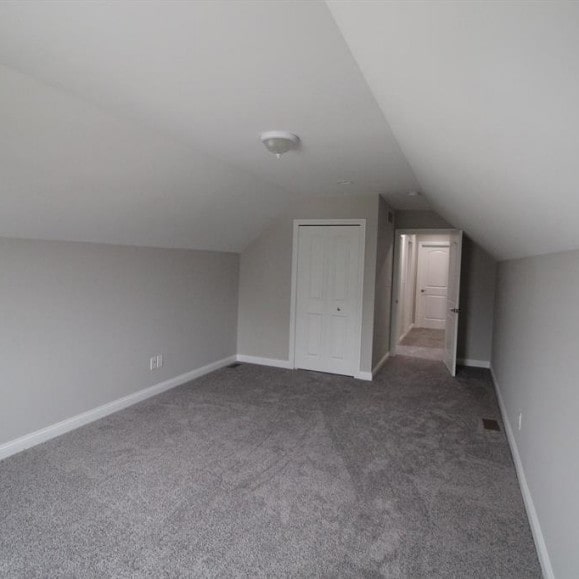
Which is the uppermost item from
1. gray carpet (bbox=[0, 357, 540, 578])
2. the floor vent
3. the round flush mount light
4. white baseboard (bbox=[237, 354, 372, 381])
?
the round flush mount light

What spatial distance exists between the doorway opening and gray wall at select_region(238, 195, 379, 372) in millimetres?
1341

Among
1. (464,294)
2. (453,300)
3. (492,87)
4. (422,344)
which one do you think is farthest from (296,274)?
(492,87)

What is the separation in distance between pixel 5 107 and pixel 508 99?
217 cm

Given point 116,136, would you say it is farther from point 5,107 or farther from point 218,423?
point 218,423

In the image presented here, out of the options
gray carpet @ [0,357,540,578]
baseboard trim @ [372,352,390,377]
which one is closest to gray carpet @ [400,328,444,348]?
baseboard trim @ [372,352,390,377]

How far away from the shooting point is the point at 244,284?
18.0ft

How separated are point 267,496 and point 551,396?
168 cm

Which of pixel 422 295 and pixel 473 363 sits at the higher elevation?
pixel 422 295

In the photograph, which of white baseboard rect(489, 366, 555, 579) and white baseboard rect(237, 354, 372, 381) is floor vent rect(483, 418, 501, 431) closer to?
white baseboard rect(489, 366, 555, 579)

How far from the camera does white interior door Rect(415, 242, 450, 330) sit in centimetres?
898

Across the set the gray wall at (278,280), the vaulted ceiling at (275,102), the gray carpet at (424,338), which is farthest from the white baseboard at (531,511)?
the gray carpet at (424,338)

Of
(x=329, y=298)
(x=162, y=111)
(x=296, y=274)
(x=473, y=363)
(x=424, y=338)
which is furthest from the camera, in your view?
(x=424, y=338)

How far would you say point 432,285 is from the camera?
909 cm

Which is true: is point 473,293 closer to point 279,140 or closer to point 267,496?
point 279,140
